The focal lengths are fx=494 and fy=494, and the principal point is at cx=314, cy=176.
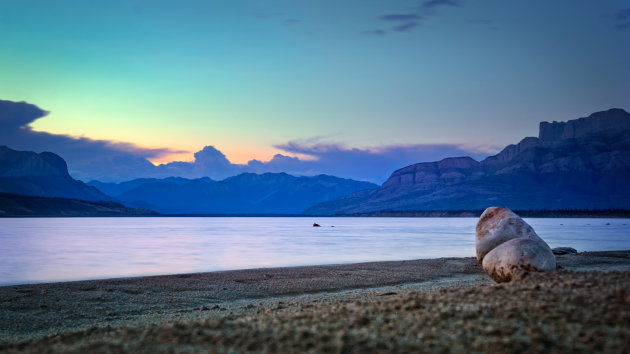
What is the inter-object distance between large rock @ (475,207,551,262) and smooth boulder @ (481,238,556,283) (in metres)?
5.03

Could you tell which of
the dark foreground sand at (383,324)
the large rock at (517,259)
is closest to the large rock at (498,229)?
the large rock at (517,259)

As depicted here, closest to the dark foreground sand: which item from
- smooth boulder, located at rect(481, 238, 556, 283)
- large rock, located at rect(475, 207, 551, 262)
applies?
smooth boulder, located at rect(481, 238, 556, 283)

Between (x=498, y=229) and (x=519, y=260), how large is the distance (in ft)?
22.1

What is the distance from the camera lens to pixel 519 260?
17.1m

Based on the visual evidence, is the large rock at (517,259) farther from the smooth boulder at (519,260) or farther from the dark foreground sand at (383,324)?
the dark foreground sand at (383,324)

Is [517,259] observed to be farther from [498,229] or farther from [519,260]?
[498,229]

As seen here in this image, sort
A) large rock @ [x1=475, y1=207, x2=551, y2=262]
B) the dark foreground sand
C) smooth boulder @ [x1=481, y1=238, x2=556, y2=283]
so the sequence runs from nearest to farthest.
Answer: the dark foreground sand < smooth boulder @ [x1=481, y1=238, x2=556, y2=283] < large rock @ [x1=475, y1=207, x2=551, y2=262]

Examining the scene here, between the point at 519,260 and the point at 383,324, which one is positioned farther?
the point at 519,260

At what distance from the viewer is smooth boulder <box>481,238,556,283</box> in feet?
55.2

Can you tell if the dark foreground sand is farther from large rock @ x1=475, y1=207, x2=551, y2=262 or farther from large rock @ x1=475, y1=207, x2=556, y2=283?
large rock @ x1=475, y1=207, x2=551, y2=262

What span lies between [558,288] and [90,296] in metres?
17.3

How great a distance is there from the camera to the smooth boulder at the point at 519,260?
16.8 meters

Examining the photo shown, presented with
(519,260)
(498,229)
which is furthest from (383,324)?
(498,229)

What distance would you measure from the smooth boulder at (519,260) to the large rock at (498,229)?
16.5 ft
